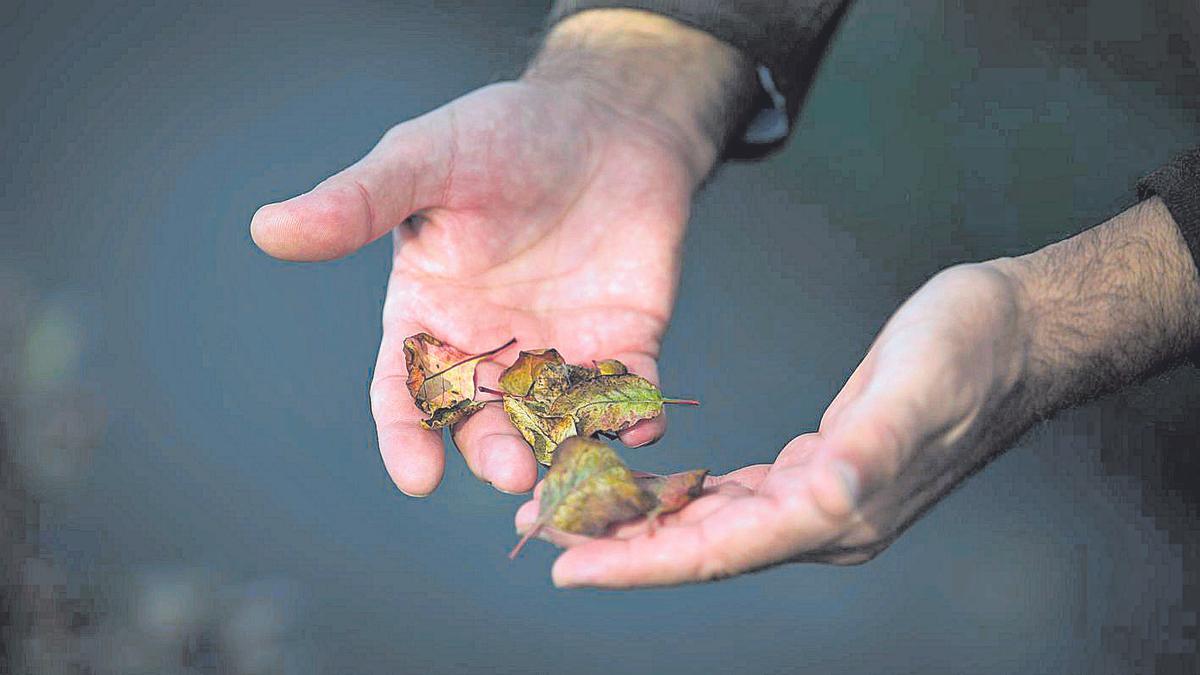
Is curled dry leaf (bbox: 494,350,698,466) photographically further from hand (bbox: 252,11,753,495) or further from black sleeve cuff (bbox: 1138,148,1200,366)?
black sleeve cuff (bbox: 1138,148,1200,366)

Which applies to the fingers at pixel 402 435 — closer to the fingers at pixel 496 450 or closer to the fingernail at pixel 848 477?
the fingers at pixel 496 450

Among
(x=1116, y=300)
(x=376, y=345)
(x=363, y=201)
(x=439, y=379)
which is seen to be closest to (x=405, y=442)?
(x=439, y=379)

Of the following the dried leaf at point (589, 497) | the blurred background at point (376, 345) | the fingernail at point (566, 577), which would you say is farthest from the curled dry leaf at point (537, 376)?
the blurred background at point (376, 345)

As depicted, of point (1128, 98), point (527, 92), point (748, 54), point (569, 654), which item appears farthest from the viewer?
point (1128, 98)

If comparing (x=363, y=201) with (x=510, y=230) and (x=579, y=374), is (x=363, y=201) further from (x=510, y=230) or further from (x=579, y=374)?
(x=579, y=374)

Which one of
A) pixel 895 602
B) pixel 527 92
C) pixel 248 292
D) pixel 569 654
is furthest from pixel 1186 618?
pixel 248 292

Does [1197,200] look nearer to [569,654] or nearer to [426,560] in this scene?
[569,654]
